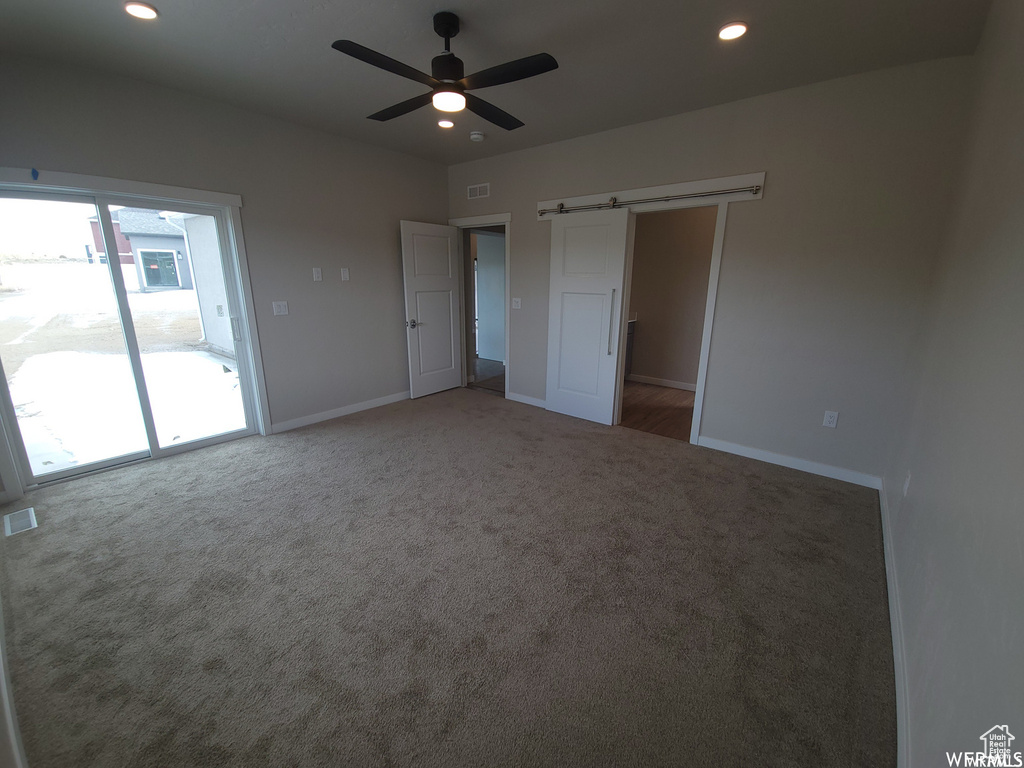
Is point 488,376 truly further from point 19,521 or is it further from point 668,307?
point 19,521

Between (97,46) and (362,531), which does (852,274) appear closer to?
(362,531)

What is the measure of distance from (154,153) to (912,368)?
5470mm

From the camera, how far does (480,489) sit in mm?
2836

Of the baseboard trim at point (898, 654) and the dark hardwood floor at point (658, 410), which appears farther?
the dark hardwood floor at point (658, 410)

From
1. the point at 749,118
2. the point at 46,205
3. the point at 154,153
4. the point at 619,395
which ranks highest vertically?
the point at 749,118

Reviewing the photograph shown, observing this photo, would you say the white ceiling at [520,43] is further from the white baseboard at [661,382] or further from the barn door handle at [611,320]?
the white baseboard at [661,382]

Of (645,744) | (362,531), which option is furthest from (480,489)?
(645,744)

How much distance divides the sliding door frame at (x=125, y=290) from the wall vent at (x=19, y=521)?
0.90 feet

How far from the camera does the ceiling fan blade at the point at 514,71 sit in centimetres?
177

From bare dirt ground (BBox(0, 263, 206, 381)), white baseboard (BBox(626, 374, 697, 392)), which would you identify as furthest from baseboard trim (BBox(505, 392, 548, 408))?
bare dirt ground (BBox(0, 263, 206, 381))

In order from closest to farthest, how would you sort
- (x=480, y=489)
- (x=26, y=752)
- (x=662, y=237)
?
(x=26, y=752) → (x=480, y=489) → (x=662, y=237)

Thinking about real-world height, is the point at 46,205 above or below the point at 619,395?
above

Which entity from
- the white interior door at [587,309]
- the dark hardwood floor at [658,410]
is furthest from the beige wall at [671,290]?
the white interior door at [587,309]

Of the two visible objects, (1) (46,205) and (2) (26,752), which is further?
(1) (46,205)
